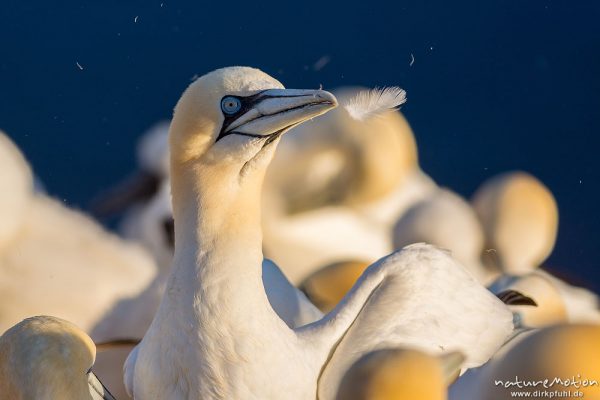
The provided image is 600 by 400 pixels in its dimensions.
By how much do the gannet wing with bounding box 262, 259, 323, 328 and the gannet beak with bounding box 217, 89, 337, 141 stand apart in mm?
1025

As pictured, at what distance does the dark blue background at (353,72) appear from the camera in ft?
13.3

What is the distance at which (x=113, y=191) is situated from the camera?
4289mm

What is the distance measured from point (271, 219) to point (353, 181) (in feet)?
1.30

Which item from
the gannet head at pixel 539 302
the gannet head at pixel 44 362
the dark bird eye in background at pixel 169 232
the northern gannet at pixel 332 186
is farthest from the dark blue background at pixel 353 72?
the gannet head at pixel 44 362

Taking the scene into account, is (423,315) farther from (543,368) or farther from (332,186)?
(332,186)

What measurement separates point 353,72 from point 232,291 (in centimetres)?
191

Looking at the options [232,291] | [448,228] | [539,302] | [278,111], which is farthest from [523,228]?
[278,111]

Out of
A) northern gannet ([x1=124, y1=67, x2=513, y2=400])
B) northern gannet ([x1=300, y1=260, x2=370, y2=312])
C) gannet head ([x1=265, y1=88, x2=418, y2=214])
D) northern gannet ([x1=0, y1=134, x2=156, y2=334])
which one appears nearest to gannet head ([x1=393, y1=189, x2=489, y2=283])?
gannet head ([x1=265, y1=88, x2=418, y2=214])

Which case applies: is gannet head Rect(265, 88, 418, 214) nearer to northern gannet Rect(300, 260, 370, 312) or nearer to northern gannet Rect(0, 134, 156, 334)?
northern gannet Rect(300, 260, 370, 312)

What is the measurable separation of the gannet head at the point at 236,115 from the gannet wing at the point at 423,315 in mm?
664

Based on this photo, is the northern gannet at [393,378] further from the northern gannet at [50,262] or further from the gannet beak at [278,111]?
the northern gannet at [50,262]

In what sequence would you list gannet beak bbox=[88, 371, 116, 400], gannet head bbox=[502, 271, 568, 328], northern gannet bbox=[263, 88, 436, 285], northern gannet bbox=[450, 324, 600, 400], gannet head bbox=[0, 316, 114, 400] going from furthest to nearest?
northern gannet bbox=[263, 88, 436, 285] → gannet head bbox=[502, 271, 568, 328] → northern gannet bbox=[450, 324, 600, 400] → gannet beak bbox=[88, 371, 116, 400] → gannet head bbox=[0, 316, 114, 400]

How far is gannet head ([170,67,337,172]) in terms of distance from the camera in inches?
96.4

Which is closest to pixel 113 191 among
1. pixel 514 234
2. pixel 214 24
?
pixel 214 24
